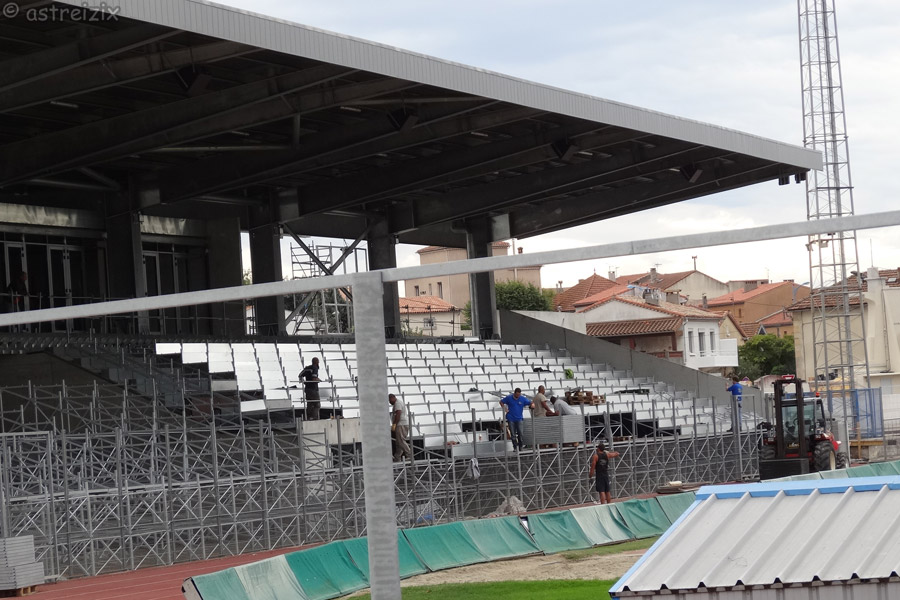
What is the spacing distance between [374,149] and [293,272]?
13806 mm

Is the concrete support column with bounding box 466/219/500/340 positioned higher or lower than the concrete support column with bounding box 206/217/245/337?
lower

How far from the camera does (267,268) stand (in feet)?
121

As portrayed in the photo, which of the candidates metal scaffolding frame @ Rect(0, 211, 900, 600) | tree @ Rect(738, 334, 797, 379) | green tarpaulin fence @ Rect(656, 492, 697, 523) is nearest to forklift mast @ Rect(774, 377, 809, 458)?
green tarpaulin fence @ Rect(656, 492, 697, 523)

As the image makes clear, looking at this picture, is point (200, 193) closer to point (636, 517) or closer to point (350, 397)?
point (350, 397)

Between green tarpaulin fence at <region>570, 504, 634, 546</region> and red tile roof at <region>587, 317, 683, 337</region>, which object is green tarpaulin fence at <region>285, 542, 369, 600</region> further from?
red tile roof at <region>587, 317, 683, 337</region>

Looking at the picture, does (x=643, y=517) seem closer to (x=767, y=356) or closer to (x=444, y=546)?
(x=444, y=546)

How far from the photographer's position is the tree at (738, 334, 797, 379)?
98.1 meters

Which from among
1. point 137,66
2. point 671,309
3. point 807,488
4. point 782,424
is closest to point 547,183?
point 782,424

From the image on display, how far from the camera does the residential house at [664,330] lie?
84.8 meters

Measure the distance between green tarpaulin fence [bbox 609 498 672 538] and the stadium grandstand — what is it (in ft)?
14.3

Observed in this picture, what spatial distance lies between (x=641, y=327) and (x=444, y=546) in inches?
2663

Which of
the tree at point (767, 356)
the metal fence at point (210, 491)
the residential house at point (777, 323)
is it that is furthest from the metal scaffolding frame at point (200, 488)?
the residential house at point (777, 323)

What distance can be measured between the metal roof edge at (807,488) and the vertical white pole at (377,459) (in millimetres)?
→ 3442

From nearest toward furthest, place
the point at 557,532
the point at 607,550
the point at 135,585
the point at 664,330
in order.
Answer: the point at 135,585
the point at 607,550
the point at 557,532
the point at 664,330
